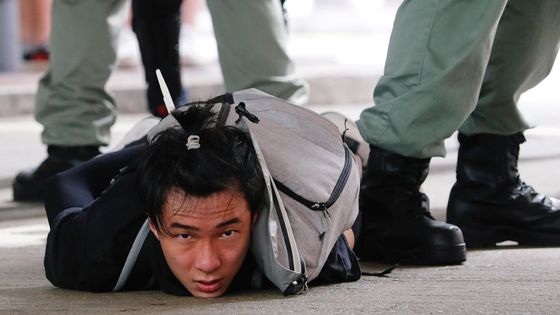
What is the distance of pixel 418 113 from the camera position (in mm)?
2805

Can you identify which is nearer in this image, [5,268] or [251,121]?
[251,121]

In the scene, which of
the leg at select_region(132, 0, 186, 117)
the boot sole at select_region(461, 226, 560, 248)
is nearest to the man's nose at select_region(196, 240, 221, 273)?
the boot sole at select_region(461, 226, 560, 248)

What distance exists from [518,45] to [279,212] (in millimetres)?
946

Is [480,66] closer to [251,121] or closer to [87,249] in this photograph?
[251,121]

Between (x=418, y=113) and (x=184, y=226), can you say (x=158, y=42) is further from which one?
(x=184, y=226)

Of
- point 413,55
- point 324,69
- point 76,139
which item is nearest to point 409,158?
point 413,55

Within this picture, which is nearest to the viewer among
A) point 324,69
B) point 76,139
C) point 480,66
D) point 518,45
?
point 480,66

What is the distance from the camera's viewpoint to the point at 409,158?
2867mm

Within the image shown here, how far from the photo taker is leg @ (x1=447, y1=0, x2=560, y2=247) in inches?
122

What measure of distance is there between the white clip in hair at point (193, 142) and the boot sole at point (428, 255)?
0.59 m

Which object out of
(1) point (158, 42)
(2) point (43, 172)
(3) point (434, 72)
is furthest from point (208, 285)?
(1) point (158, 42)

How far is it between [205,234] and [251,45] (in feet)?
4.85

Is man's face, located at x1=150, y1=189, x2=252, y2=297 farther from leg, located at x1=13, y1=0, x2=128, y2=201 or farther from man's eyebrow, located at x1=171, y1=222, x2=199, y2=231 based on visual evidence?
leg, located at x1=13, y1=0, x2=128, y2=201

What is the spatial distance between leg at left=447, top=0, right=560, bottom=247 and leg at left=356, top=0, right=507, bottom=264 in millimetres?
260
